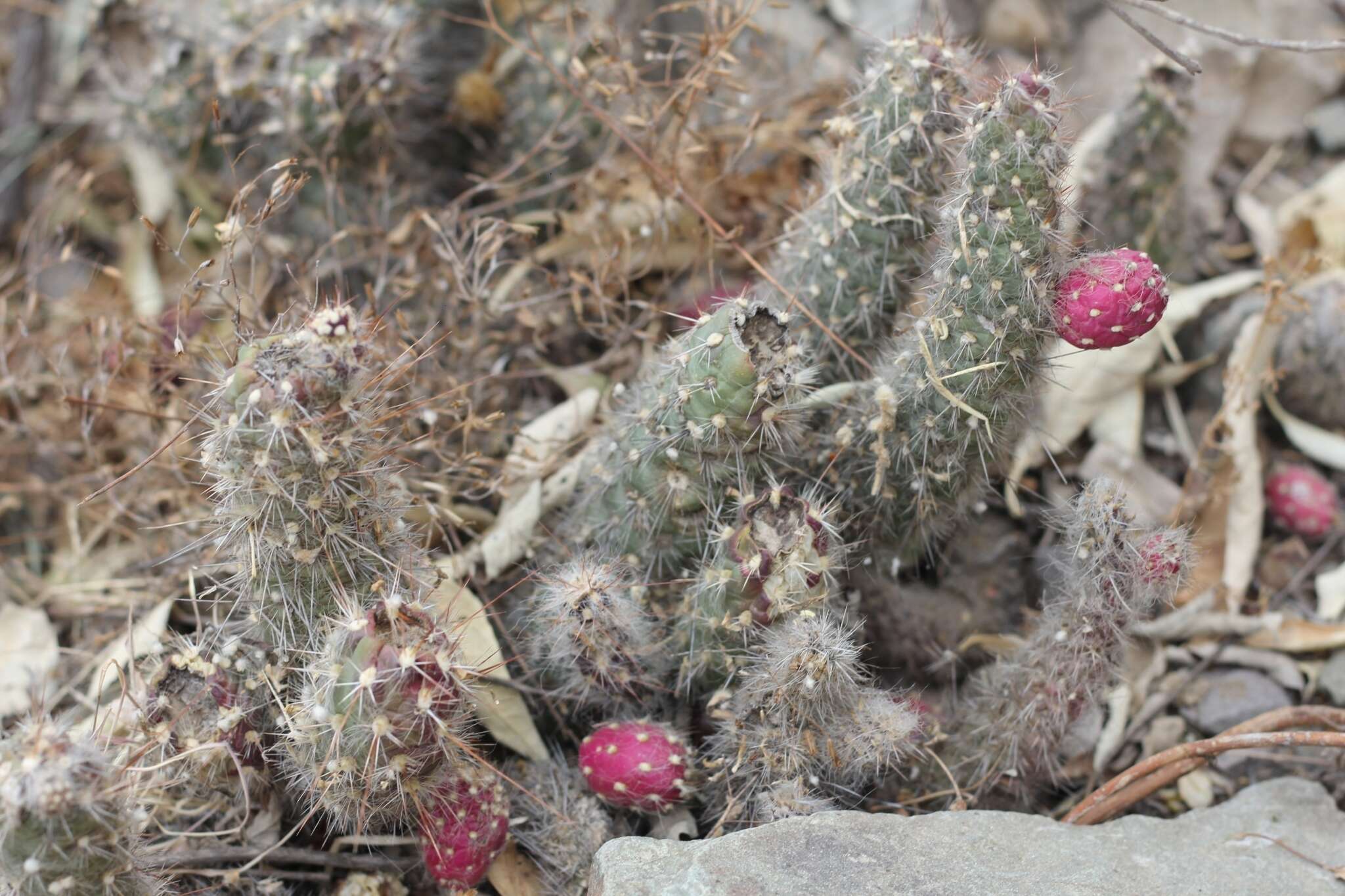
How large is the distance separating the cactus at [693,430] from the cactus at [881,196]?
29 cm

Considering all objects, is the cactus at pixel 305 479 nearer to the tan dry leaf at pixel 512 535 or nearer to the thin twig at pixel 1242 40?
the tan dry leaf at pixel 512 535

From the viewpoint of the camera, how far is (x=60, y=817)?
153cm

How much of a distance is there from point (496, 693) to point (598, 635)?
0.38 m

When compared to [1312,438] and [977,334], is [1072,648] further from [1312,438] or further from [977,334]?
[1312,438]

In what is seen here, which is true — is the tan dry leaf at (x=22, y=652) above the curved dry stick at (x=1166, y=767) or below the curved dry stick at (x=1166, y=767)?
below

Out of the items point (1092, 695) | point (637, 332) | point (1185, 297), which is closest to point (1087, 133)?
point (1185, 297)

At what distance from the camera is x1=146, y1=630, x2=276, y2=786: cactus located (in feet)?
6.37

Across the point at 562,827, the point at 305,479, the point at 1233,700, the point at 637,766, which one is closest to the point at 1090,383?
the point at 1233,700

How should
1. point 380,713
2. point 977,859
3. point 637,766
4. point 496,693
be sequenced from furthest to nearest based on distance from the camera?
point 496,693
point 637,766
point 977,859
point 380,713

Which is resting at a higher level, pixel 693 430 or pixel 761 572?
pixel 693 430

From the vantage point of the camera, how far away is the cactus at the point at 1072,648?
1.98 meters

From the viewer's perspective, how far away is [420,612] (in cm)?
177

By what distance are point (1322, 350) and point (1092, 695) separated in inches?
60.5

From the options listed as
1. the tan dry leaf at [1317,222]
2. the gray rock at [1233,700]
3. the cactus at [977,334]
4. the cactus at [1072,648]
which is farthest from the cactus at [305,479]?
the tan dry leaf at [1317,222]
